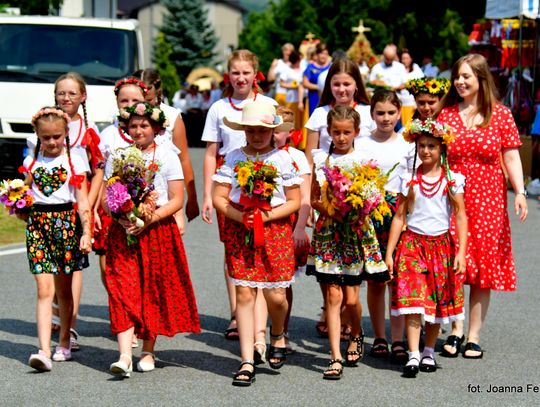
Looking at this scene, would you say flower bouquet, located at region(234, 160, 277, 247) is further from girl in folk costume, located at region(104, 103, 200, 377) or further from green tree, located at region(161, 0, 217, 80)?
green tree, located at region(161, 0, 217, 80)

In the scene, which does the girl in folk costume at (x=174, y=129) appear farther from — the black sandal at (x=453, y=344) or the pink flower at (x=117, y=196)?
the black sandal at (x=453, y=344)

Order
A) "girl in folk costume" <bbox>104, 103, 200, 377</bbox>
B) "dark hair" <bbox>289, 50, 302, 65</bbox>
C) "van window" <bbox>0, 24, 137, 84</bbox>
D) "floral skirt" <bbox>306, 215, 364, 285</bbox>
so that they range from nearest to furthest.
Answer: "girl in folk costume" <bbox>104, 103, 200, 377</bbox>, "floral skirt" <bbox>306, 215, 364, 285</bbox>, "van window" <bbox>0, 24, 137, 84</bbox>, "dark hair" <bbox>289, 50, 302, 65</bbox>

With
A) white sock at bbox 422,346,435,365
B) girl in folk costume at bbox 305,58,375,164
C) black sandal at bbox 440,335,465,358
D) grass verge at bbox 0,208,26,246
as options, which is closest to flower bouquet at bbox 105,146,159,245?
girl in folk costume at bbox 305,58,375,164

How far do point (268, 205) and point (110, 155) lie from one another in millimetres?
1108

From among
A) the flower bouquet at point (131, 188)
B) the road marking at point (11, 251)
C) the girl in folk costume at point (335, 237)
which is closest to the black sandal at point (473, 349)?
the girl in folk costume at point (335, 237)

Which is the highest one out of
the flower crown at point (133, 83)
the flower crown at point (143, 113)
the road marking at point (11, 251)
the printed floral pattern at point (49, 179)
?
the flower crown at point (133, 83)

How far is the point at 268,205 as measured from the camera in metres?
7.16

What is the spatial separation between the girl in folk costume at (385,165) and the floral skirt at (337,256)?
16.8 inches

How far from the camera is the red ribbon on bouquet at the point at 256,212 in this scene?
7.09 m

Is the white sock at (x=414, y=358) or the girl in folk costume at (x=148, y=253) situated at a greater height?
the girl in folk costume at (x=148, y=253)

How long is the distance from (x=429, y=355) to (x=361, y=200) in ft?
3.94

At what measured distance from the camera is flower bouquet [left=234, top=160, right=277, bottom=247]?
7.03 m

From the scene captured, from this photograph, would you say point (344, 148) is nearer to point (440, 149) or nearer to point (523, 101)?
point (440, 149)

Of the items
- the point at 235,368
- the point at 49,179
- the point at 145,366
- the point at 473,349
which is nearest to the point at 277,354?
the point at 235,368
